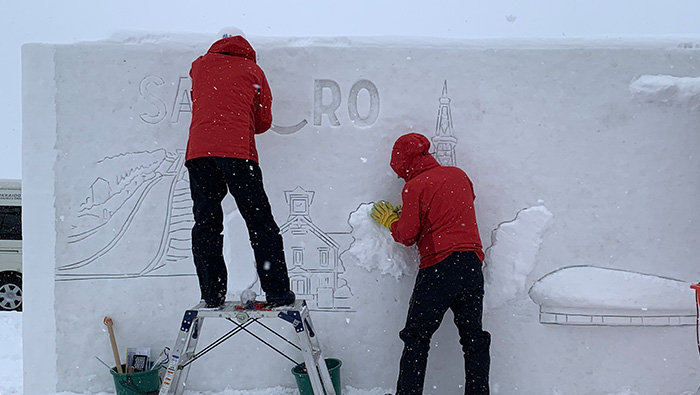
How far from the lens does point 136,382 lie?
9.52 feet

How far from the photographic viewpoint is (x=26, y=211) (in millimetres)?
3066

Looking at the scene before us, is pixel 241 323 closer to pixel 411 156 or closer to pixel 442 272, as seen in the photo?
pixel 442 272

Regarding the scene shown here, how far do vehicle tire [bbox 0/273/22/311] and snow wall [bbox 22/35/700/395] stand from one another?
11.0ft

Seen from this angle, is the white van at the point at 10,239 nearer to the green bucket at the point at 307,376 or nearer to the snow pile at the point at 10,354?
the snow pile at the point at 10,354

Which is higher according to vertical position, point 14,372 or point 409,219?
point 409,219

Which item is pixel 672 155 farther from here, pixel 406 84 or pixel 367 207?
pixel 367 207

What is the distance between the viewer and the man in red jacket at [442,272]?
8.69 feet

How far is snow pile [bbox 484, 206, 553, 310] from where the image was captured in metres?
3.06

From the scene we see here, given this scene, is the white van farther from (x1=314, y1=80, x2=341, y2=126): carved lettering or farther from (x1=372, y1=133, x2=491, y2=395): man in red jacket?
(x1=372, y1=133, x2=491, y2=395): man in red jacket

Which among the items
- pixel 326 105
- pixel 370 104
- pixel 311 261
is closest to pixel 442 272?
pixel 311 261

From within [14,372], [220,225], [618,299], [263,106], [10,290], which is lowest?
[14,372]

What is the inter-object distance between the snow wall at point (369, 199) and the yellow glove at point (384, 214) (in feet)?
0.30

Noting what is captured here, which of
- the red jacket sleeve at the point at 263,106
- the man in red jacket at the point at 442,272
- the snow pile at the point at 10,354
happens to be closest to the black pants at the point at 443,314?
the man in red jacket at the point at 442,272

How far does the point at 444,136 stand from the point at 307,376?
1.67 m
